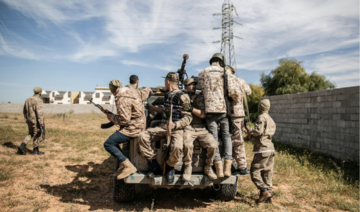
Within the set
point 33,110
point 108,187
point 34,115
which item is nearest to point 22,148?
point 34,115

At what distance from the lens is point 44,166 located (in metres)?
5.86

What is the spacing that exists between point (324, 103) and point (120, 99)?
24.3ft

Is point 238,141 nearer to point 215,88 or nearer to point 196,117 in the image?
point 196,117

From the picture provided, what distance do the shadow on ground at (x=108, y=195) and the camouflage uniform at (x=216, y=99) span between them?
4.31ft

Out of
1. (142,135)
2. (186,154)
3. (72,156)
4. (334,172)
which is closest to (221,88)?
(186,154)

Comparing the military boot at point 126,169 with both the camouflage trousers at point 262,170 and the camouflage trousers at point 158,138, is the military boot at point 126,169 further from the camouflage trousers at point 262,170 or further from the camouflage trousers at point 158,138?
the camouflage trousers at point 262,170

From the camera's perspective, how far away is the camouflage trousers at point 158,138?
3371 mm

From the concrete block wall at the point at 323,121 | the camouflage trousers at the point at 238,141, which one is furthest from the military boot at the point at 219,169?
the concrete block wall at the point at 323,121

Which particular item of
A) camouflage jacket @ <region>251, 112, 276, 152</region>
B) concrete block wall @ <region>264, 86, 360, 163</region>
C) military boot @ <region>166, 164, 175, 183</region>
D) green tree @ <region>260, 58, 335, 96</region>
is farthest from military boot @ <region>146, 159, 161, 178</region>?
green tree @ <region>260, 58, 335, 96</region>

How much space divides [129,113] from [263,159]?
98.5 inches

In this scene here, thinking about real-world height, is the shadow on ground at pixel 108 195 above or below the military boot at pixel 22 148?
below

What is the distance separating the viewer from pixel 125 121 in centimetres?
374

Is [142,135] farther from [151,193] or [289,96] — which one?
[289,96]

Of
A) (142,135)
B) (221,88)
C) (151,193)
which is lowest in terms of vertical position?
(151,193)
